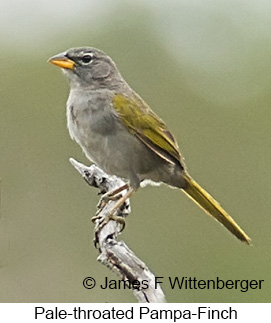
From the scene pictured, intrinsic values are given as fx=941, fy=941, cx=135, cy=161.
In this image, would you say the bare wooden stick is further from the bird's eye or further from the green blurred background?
the bird's eye

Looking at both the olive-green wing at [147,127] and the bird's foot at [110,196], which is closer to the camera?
the olive-green wing at [147,127]

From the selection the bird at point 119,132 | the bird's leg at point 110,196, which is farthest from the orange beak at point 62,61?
the bird's leg at point 110,196

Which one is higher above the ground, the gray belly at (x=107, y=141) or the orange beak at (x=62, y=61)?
the orange beak at (x=62, y=61)

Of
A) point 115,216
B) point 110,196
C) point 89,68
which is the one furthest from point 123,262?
point 89,68

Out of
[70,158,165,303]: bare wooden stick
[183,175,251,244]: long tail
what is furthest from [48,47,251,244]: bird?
[70,158,165,303]: bare wooden stick

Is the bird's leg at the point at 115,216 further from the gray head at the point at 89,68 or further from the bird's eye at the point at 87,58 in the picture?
the bird's eye at the point at 87,58

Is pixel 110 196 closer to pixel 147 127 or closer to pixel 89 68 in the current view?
pixel 147 127

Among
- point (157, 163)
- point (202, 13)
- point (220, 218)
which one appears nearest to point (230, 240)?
point (220, 218)
